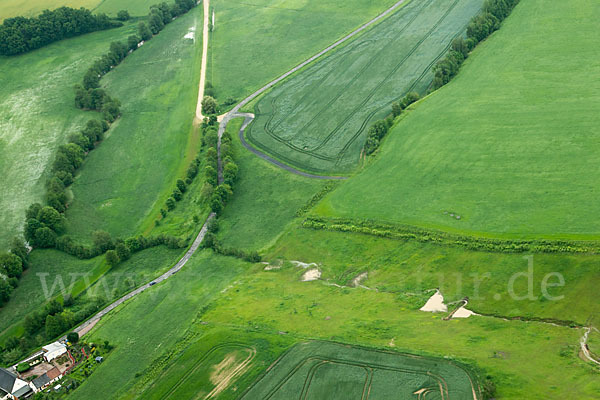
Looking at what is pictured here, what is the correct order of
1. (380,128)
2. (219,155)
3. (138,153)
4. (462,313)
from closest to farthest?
1. (462,313)
2. (380,128)
3. (219,155)
4. (138,153)

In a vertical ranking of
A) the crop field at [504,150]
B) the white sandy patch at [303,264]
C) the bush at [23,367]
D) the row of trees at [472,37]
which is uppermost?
the row of trees at [472,37]

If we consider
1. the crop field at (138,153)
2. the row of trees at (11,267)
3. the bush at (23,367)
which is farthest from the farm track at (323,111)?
the bush at (23,367)

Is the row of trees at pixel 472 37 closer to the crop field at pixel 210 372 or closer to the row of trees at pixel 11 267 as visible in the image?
the crop field at pixel 210 372

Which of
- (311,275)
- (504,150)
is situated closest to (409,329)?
(311,275)

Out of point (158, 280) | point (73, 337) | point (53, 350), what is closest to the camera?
point (53, 350)

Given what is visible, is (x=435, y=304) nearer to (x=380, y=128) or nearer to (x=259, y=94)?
(x=380, y=128)

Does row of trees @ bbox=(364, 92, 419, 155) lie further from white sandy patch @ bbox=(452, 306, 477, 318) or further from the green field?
white sandy patch @ bbox=(452, 306, 477, 318)
